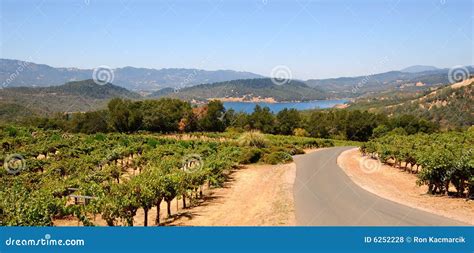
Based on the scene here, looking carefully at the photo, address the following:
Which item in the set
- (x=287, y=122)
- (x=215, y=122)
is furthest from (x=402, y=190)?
(x=287, y=122)

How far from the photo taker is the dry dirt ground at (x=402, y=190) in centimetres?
2267

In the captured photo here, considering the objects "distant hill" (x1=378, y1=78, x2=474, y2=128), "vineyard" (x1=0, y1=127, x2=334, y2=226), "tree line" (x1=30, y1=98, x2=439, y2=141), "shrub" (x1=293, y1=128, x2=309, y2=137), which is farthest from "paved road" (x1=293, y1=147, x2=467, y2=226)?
"distant hill" (x1=378, y1=78, x2=474, y2=128)

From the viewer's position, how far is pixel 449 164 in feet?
83.6

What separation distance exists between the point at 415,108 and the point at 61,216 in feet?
529

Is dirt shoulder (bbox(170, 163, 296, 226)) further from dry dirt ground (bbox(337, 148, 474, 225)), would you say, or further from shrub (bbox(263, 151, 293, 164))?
shrub (bbox(263, 151, 293, 164))

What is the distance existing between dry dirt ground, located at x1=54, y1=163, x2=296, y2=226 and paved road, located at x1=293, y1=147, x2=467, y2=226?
102 cm

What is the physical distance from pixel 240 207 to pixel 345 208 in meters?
6.77

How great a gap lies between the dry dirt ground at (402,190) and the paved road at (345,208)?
36.3 inches

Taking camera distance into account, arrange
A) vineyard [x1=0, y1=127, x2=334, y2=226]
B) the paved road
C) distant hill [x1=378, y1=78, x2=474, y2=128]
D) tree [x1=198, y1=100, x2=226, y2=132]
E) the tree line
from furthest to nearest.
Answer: distant hill [x1=378, y1=78, x2=474, y2=128], tree [x1=198, y1=100, x2=226, y2=132], the tree line, the paved road, vineyard [x1=0, y1=127, x2=334, y2=226]

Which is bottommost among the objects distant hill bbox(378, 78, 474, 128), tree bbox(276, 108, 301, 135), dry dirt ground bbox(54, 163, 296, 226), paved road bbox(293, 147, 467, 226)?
dry dirt ground bbox(54, 163, 296, 226)

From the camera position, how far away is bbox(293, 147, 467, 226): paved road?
808 inches

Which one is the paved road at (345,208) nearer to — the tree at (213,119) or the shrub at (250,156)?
the shrub at (250,156)

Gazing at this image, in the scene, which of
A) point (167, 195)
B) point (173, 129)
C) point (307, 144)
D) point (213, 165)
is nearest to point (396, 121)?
A: point (307, 144)

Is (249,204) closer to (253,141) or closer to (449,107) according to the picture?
(253,141)
